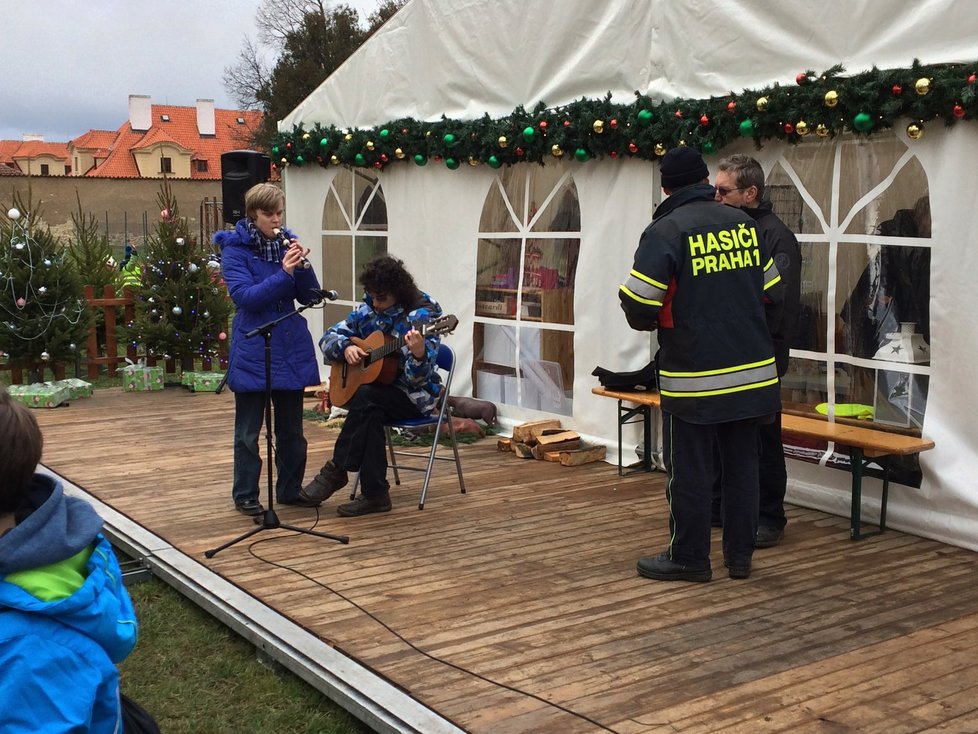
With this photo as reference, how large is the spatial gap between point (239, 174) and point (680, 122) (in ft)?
20.8

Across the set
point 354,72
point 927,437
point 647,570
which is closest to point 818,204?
point 927,437

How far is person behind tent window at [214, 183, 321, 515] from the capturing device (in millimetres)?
5645

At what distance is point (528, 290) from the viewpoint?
788 centimetres

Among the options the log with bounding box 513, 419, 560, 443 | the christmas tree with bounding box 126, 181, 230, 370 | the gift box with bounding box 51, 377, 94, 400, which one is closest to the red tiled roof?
the christmas tree with bounding box 126, 181, 230, 370

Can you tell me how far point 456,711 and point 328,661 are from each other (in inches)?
23.8

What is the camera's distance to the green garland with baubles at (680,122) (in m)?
5.08

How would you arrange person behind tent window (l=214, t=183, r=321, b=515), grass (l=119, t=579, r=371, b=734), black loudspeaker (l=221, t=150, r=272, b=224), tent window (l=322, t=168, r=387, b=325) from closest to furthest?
grass (l=119, t=579, r=371, b=734), person behind tent window (l=214, t=183, r=321, b=515), tent window (l=322, t=168, r=387, b=325), black loudspeaker (l=221, t=150, r=272, b=224)

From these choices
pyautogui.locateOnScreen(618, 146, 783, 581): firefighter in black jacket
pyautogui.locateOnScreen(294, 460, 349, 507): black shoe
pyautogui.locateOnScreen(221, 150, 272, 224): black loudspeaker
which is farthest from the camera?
pyautogui.locateOnScreen(221, 150, 272, 224): black loudspeaker

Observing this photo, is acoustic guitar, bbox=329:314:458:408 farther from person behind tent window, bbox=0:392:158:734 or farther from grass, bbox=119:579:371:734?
person behind tent window, bbox=0:392:158:734

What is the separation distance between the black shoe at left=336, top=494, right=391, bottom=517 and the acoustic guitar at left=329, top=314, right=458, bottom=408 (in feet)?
1.79

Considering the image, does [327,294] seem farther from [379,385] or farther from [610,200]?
[610,200]

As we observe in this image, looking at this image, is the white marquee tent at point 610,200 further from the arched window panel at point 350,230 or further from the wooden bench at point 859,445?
the wooden bench at point 859,445

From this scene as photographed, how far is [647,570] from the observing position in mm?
4676

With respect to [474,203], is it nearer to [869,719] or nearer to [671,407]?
[671,407]
